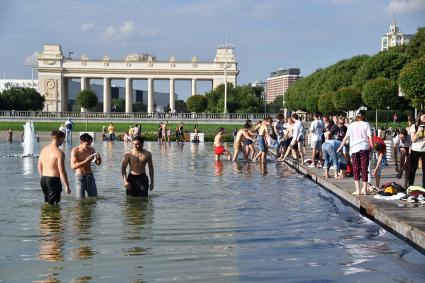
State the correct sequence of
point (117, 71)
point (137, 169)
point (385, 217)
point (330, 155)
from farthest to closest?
point (117, 71), point (330, 155), point (137, 169), point (385, 217)

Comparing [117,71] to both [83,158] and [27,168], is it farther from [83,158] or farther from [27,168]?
[83,158]

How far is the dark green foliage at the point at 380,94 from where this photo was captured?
64.4 meters

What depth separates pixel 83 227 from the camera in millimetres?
12062

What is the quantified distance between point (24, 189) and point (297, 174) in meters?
8.64

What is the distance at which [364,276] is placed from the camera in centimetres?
866

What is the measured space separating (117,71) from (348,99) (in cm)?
7120

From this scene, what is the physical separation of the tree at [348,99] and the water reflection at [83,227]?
61456 mm

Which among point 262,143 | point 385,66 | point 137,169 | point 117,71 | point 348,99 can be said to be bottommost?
point 137,169

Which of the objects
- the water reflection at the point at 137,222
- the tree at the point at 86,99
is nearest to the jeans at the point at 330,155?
the water reflection at the point at 137,222

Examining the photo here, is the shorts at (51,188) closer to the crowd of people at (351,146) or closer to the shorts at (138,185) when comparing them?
the shorts at (138,185)

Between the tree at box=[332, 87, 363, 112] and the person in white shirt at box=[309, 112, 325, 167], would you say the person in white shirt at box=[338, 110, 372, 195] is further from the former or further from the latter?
the tree at box=[332, 87, 363, 112]

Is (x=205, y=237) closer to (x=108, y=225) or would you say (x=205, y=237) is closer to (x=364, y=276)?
(x=108, y=225)

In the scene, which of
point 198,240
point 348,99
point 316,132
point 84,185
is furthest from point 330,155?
point 348,99

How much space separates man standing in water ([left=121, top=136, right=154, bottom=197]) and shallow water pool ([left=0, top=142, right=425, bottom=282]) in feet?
1.04
